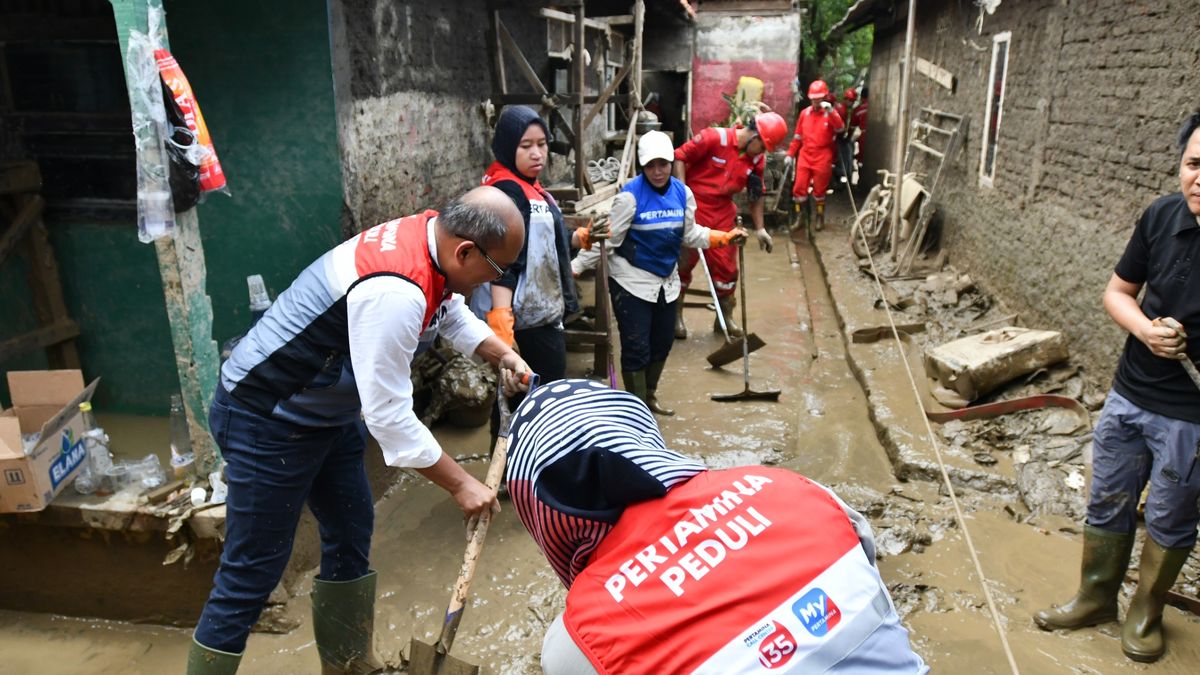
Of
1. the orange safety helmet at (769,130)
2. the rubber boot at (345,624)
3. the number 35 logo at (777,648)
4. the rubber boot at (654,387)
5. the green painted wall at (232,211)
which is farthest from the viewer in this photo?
the orange safety helmet at (769,130)

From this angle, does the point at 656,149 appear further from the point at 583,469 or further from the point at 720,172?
the point at 583,469

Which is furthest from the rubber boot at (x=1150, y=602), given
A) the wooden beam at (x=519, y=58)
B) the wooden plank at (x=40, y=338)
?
the wooden plank at (x=40, y=338)

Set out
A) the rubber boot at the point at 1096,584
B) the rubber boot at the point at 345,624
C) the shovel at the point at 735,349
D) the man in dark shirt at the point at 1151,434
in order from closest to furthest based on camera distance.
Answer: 1. the man in dark shirt at the point at 1151,434
2. the rubber boot at the point at 345,624
3. the rubber boot at the point at 1096,584
4. the shovel at the point at 735,349

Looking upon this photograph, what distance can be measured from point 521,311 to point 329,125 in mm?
1371

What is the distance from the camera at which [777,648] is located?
4.03 ft

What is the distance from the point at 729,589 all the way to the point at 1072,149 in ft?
18.2

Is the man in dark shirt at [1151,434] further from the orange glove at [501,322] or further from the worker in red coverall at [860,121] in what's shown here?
the worker in red coverall at [860,121]

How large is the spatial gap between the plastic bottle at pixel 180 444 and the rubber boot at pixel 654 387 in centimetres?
283

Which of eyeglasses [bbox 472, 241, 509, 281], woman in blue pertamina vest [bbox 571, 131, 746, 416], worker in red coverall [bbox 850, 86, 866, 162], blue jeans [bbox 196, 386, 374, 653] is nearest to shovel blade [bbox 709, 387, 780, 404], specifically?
woman in blue pertamina vest [bbox 571, 131, 746, 416]

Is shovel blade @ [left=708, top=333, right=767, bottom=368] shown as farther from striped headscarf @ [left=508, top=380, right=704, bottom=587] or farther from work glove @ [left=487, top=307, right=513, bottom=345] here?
striped headscarf @ [left=508, top=380, right=704, bottom=587]

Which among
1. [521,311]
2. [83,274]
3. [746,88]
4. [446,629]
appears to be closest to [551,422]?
[446,629]

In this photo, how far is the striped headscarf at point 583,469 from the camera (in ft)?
4.72

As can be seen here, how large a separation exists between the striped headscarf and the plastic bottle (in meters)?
2.38

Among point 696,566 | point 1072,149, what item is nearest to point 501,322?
point 696,566
